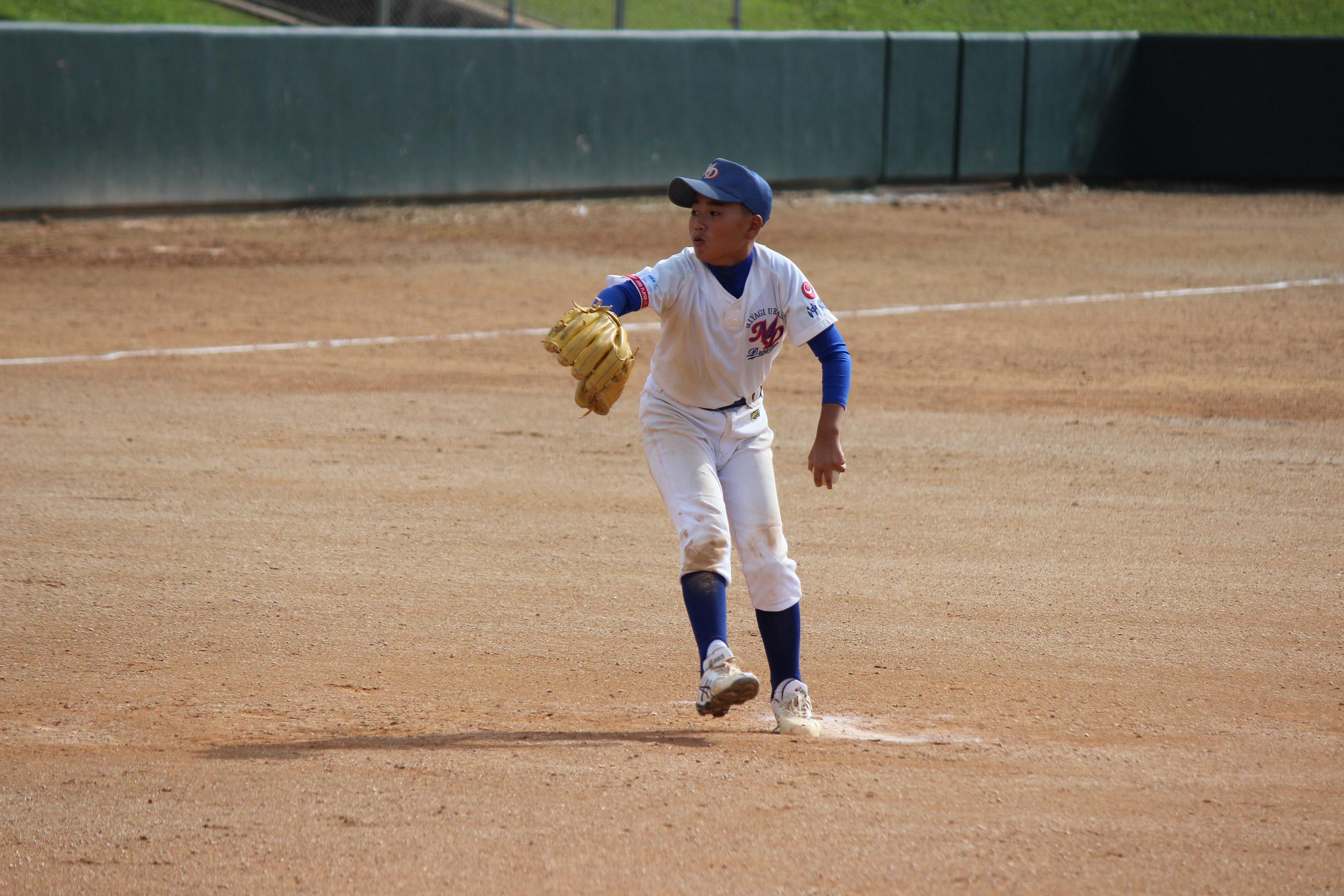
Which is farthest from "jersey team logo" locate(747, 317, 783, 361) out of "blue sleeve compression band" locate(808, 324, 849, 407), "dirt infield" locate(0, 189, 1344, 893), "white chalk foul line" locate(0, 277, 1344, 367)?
"white chalk foul line" locate(0, 277, 1344, 367)

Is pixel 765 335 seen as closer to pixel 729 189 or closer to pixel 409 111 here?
pixel 729 189

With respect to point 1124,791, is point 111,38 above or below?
above

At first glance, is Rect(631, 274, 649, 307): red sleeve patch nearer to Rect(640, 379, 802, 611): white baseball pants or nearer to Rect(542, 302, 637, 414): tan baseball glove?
Rect(542, 302, 637, 414): tan baseball glove

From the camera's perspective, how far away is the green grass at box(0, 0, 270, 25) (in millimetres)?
19953

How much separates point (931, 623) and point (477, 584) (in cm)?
182

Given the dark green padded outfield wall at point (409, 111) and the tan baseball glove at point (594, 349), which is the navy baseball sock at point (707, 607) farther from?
the dark green padded outfield wall at point (409, 111)

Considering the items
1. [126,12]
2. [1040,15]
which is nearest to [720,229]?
[126,12]

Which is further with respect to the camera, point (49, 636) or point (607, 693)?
point (49, 636)

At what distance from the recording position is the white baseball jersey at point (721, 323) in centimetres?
456

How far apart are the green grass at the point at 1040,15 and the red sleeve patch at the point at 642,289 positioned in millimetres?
19182

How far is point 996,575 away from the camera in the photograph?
630 centimetres

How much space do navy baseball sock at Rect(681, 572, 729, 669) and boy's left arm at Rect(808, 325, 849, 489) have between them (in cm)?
44

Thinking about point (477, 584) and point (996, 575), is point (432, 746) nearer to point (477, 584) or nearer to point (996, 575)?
point (477, 584)

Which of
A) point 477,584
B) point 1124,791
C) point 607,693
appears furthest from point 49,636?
point 1124,791
